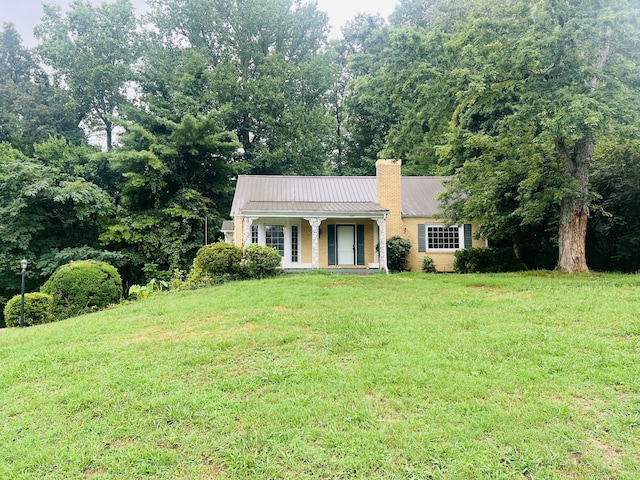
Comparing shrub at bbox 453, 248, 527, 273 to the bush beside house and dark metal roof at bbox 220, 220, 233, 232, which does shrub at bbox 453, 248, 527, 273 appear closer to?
the bush beside house

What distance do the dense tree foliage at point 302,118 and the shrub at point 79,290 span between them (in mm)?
7267

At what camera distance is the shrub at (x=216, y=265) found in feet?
41.5

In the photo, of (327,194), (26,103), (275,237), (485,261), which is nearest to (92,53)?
(26,103)

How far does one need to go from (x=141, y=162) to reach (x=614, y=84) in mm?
19533

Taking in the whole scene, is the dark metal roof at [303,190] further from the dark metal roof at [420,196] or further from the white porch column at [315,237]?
the white porch column at [315,237]

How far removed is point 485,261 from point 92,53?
29.0 meters

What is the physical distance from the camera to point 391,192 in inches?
679

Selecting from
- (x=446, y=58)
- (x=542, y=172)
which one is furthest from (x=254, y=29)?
A: (x=542, y=172)

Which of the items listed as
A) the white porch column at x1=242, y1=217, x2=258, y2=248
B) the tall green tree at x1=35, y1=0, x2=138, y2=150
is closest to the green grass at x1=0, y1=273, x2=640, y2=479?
the white porch column at x1=242, y1=217, x2=258, y2=248

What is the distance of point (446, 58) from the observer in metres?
11.1

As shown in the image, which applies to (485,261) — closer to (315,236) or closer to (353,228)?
(353,228)

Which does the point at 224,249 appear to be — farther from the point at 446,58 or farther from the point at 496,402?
the point at 496,402

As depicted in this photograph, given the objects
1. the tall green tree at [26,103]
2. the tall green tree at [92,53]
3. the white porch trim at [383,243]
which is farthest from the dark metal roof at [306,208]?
the tall green tree at [26,103]

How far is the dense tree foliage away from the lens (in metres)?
10.2
